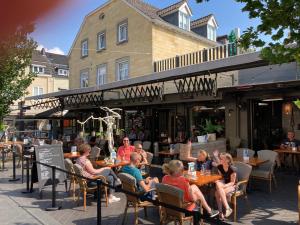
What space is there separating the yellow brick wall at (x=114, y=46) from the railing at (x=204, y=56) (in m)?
1.89

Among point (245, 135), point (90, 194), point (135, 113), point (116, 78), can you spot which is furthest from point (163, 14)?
point (90, 194)

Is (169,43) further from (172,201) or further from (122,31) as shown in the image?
(172,201)

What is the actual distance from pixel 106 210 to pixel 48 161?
225 cm

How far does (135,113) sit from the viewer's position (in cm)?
1892

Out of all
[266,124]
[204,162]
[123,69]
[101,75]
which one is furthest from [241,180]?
[101,75]

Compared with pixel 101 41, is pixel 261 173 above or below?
below

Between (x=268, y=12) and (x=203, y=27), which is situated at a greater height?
(x=203, y=27)

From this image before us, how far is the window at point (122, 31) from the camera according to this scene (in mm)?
19969

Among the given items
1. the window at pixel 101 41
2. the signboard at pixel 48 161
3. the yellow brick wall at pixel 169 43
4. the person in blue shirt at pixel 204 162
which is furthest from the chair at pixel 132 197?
the window at pixel 101 41

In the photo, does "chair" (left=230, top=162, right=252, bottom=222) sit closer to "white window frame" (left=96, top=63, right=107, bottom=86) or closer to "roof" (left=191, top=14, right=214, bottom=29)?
"white window frame" (left=96, top=63, right=107, bottom=86)

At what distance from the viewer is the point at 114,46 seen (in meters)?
20.7

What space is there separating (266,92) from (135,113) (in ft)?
29.3

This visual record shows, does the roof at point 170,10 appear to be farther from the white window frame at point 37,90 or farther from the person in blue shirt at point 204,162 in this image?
the white window frame at point 37,90

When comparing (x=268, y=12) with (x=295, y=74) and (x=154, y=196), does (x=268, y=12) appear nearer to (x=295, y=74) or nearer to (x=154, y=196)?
(x=154, y=196)
